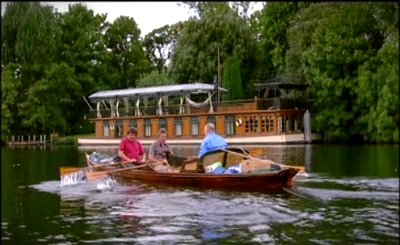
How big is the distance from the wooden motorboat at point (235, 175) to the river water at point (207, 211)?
245 mm

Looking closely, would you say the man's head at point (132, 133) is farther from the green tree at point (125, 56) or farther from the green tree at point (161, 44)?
the green tree at point (161, 44)

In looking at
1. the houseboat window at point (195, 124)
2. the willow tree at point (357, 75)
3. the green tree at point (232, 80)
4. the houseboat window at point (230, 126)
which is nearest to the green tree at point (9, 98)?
the houseboat window at point (195, 124)

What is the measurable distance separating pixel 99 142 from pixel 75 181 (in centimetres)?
151

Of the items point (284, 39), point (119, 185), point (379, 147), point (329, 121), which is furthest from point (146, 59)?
point (379, 147)

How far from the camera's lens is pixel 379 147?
2202 centimetres

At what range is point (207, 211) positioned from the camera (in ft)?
30.3

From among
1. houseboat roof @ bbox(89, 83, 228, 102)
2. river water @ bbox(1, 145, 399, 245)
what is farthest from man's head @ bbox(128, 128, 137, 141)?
houseboat roof @ bbox(89, 83, 228, 102)

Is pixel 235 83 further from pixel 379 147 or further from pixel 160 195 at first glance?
pixel 379 147

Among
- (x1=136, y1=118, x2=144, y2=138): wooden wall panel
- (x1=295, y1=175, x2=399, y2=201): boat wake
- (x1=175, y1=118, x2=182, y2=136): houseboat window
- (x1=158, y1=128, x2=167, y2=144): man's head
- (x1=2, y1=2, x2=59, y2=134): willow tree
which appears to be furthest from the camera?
(x1=158, y1=128, x2=167, y2=144): man's head

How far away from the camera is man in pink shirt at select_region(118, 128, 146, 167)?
42.2 ft

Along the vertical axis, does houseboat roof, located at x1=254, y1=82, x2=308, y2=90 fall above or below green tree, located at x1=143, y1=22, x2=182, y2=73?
below

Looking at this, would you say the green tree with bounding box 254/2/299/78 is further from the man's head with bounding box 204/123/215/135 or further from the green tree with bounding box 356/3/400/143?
the green tree with bounding box 356/3/400/143

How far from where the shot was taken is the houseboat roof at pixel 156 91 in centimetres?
926

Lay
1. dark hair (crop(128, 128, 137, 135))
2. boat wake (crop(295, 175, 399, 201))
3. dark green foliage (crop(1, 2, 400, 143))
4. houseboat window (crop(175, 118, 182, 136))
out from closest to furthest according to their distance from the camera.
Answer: dark green foliage (crop(1, 2, 400, 143)) → boat wake (crop(295, 175, 399, 201)) → houseboat window (crop(175, 118, 182, 136)) → dark hair (crop(128, 128, 137, 135))
